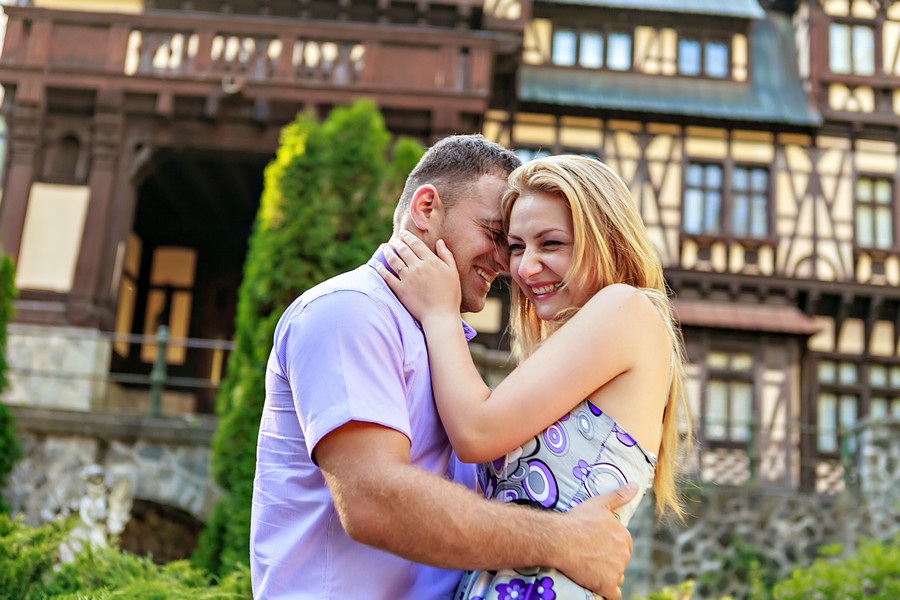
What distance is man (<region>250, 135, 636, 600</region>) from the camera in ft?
6.69

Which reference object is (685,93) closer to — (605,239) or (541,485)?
(605,239)

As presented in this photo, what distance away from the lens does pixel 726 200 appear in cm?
1750

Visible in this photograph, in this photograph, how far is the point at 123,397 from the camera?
612 inches

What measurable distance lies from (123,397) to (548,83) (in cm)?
912

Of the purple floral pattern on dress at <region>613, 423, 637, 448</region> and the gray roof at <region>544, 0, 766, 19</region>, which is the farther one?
the gray roof at <region>544, 0, 766, 19</region>

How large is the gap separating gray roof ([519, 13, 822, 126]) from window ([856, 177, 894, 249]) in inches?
62.4

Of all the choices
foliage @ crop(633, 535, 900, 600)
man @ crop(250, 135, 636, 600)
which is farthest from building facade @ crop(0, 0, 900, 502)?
man @ crop(250, 135, 636, 600)

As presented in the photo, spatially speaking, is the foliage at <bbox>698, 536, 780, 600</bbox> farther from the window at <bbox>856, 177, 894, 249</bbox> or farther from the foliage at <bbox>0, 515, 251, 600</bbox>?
the foliage at <bbox>0, 515, 251, 600</bbox>

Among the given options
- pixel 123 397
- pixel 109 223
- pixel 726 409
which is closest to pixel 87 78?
pixel 109 223

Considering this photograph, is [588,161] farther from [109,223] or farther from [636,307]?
[109,223]

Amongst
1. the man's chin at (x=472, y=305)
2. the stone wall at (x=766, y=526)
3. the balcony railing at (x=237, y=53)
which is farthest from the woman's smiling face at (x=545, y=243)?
the balcony railing at (x=237, y=53)

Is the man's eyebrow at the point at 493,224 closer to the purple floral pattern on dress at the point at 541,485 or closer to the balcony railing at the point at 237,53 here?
the purple floral pattern on dress at the point at 541,485

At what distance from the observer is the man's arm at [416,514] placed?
6.63 ft

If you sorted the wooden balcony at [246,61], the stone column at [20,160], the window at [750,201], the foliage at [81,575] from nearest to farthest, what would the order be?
the foliage at [81,575] → the wooden balcony at [246,61] → the stone column at [20,160] → the window at [750,201]
